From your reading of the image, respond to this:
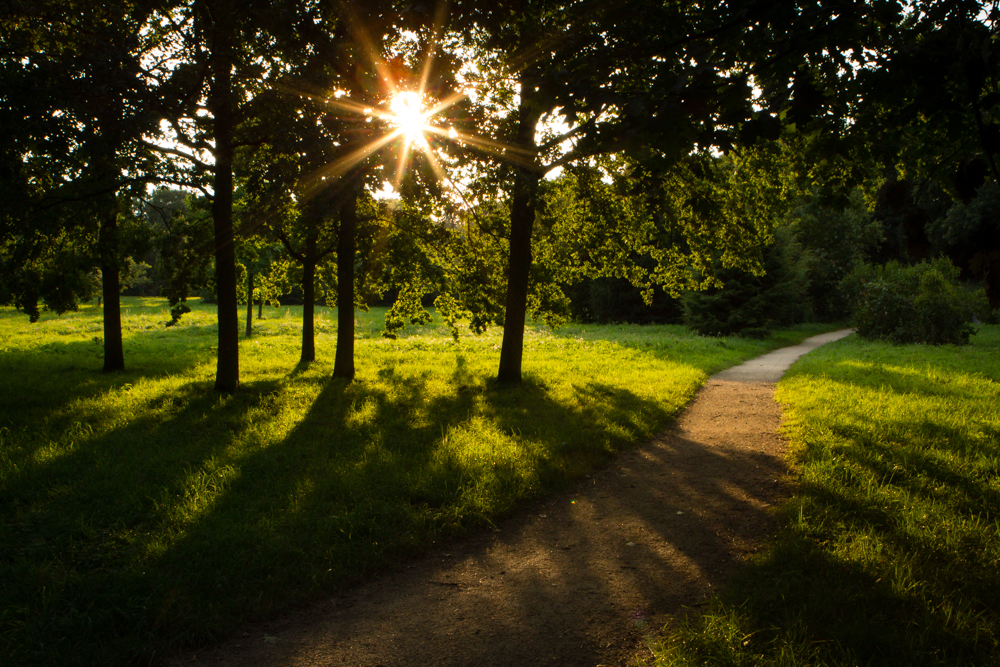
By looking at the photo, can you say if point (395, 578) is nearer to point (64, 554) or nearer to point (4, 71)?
point (64, 554)

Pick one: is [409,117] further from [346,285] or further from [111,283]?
[111,283]

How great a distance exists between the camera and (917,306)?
74.2ft

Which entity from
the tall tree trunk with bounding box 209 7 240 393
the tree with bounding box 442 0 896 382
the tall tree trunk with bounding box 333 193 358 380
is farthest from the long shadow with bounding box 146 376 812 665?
the tall tree trunk with bounding box 333 193 358 380

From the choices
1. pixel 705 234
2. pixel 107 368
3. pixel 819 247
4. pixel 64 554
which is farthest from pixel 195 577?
pixel 819 247

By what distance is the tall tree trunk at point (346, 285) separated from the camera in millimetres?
12336

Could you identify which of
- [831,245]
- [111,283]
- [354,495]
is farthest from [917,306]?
[111,283]

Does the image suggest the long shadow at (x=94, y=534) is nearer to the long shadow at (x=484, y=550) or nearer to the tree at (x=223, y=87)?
the long shadow at (x=484, y=550)

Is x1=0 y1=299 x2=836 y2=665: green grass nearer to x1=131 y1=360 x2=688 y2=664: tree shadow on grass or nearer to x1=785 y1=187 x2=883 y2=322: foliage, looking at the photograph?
x1=131 y1=360 x2=688 y2=664: tree shadow on grass

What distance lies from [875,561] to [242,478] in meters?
5.99

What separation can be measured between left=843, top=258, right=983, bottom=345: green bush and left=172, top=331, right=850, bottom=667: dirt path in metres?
20.9

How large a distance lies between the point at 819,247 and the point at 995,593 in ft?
136

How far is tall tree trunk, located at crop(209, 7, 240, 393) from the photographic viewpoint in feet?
31.4

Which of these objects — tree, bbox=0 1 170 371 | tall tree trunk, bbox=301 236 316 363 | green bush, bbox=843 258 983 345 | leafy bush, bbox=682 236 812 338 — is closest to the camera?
tree, bbox=0 1 170 371

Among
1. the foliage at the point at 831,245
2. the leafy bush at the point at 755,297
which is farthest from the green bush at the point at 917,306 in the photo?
the foliage at the point at 831,245
